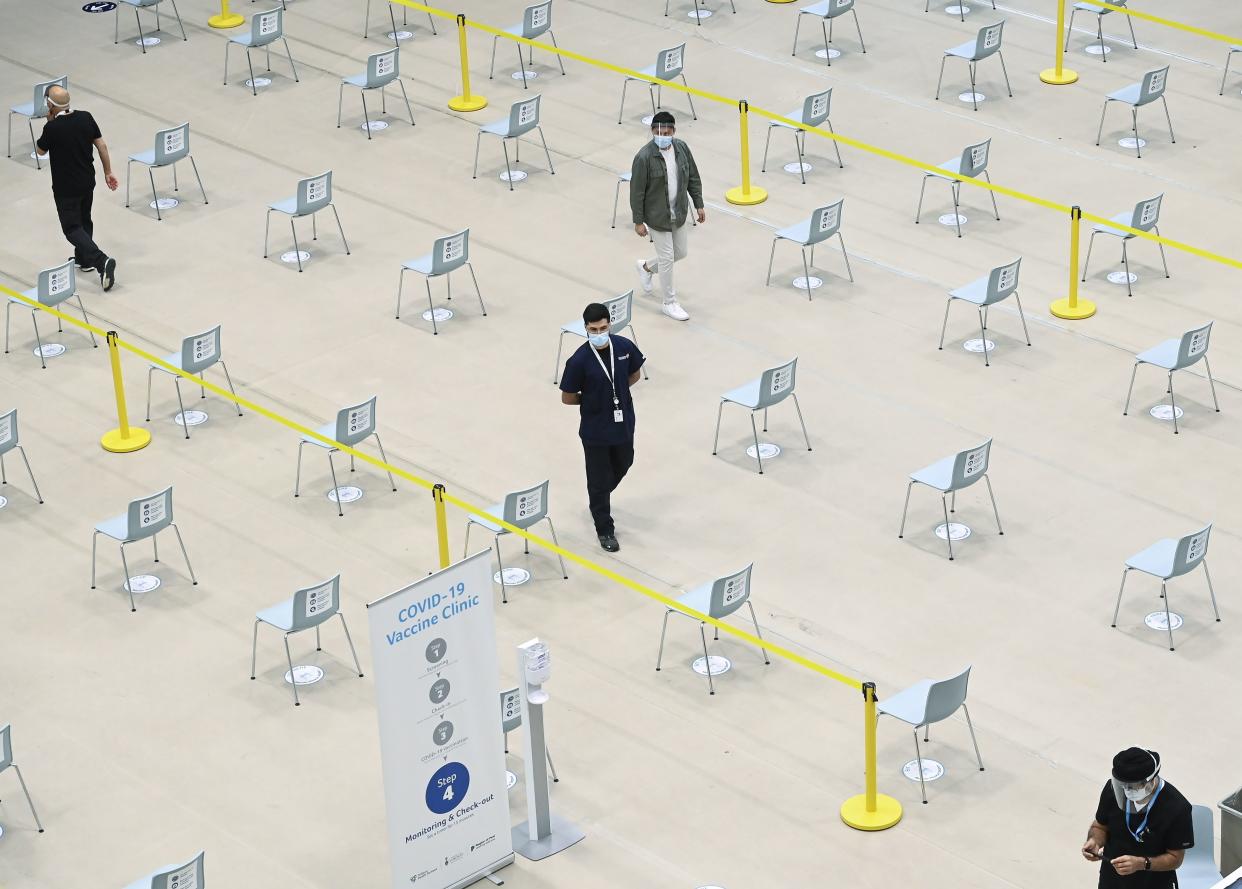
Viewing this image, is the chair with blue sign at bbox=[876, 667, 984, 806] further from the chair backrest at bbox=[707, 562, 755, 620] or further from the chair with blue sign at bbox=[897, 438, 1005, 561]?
the chair with blue sign at bbox=[897, 438, 1005, 561]

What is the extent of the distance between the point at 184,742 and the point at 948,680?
4464 mm

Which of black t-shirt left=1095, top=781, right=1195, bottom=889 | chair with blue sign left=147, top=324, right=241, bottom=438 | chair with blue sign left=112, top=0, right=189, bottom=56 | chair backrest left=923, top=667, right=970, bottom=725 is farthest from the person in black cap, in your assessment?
chair with blue sign left=112, top=0, right=189, bottom=56

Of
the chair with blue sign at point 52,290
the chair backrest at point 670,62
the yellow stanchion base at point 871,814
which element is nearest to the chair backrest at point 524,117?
the chair backrest at point 670,62

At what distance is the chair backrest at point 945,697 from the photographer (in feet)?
38.3

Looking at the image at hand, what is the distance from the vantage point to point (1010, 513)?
47.3 ft

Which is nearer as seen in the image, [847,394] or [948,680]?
[948,680]

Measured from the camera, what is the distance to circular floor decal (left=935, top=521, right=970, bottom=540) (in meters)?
14.2

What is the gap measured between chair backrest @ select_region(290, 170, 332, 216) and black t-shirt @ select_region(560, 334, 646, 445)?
5000 mm

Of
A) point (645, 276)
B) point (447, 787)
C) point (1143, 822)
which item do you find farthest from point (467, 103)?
point (1143, 822)

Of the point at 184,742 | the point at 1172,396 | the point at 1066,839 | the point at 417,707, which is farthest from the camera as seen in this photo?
the point at 1172,396

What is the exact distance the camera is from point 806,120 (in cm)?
1911

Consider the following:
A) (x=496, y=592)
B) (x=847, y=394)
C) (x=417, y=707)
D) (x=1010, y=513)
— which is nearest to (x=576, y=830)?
(x=417, y=707)

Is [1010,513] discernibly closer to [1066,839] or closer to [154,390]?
[1066,839]

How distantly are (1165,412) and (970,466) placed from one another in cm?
226
